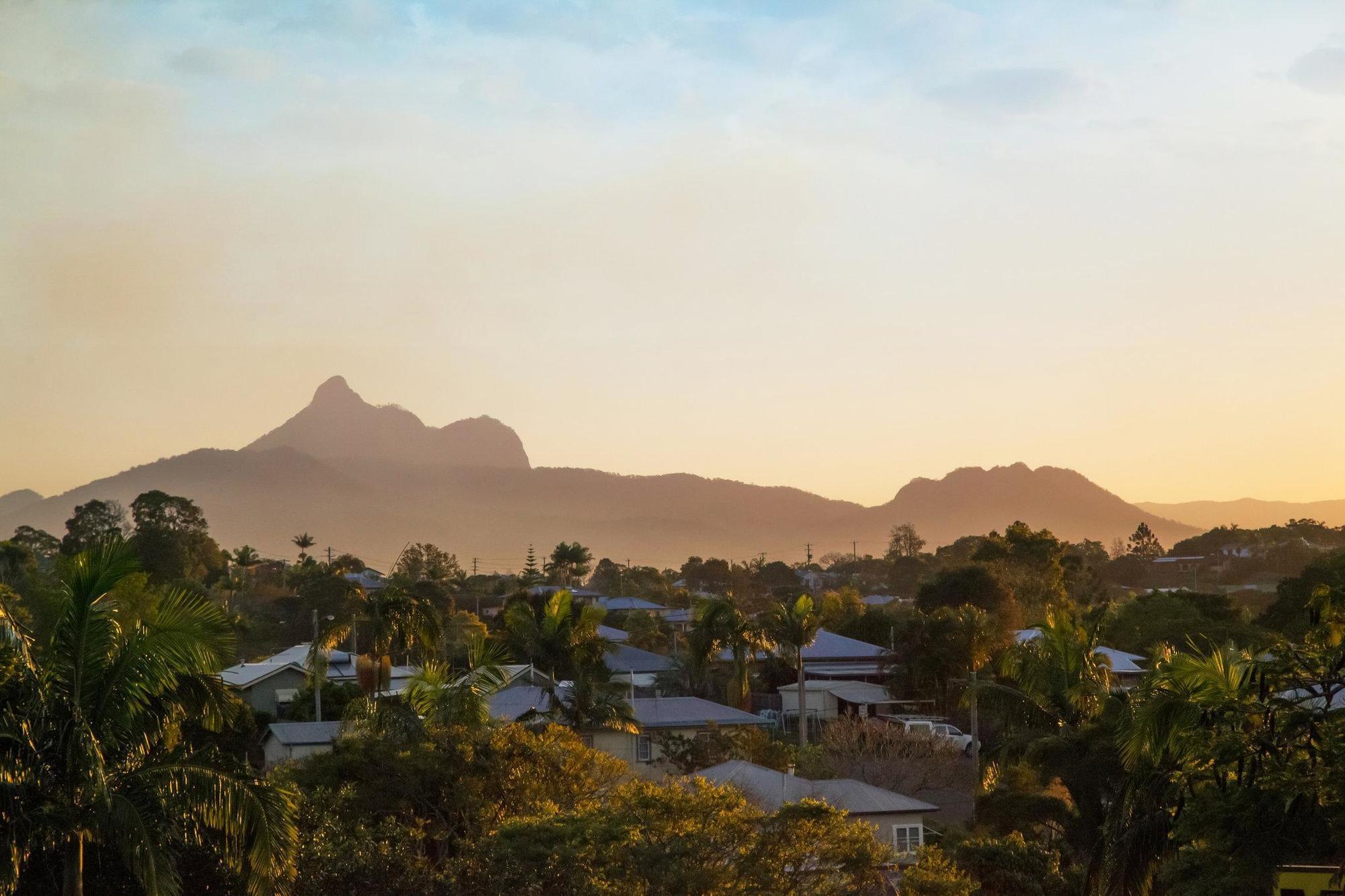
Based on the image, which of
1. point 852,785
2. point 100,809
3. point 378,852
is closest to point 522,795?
point 378,852

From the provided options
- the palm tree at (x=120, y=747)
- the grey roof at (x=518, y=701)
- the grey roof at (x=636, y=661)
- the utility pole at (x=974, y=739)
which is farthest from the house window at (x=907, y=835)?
the grey roof at (x=636, y=661)

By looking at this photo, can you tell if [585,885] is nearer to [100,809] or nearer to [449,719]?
[100,809]

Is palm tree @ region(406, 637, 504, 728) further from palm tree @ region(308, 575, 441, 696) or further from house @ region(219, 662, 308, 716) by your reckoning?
house @ region(219, 662, 308, 716)

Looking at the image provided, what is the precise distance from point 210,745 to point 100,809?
1511 mm

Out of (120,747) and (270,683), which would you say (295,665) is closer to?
(270,683)

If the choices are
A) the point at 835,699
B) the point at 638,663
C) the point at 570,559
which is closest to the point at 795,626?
the point at 835,699

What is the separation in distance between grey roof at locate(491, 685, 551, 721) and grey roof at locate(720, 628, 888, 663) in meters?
24.0

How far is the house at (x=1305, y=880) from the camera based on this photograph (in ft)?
46.3

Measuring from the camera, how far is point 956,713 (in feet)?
179

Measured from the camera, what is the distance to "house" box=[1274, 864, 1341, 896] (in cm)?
1411

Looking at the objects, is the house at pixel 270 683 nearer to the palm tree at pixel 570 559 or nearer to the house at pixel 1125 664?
the house at pixel 1125 664

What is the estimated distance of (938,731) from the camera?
151ft

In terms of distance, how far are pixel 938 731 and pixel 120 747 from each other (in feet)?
118

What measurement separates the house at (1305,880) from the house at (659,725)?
21831 millimetres
